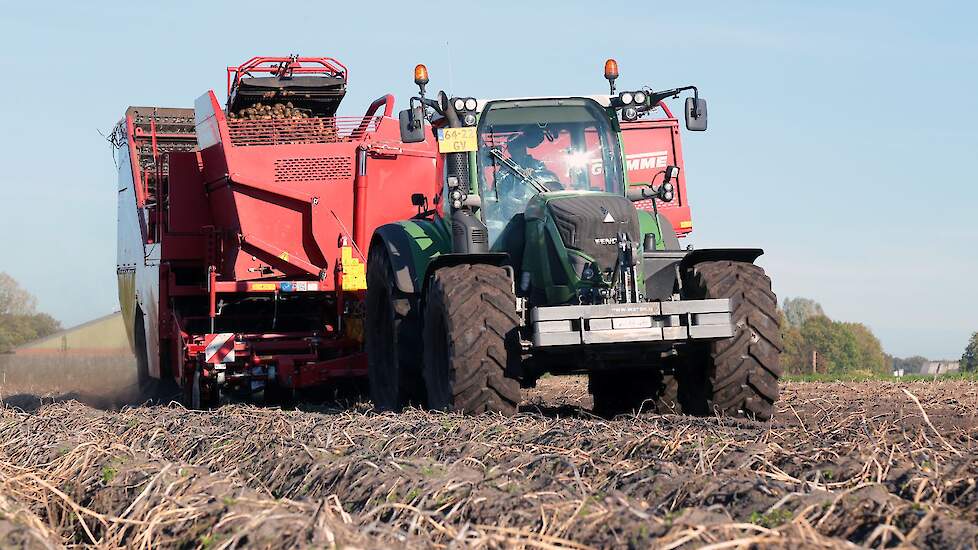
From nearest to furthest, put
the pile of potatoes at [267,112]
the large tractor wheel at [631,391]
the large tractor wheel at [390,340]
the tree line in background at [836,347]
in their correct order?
the large tractor wheel at [390,340] → the large tractor wheel at [631,391] → the pile of potatoes at [267,112] → the tree line in background at [836,347]

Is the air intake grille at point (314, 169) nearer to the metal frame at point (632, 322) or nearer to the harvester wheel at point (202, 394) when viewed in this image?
the harvester wheel at point (202, 394)

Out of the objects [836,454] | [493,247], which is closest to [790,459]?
[836,454]

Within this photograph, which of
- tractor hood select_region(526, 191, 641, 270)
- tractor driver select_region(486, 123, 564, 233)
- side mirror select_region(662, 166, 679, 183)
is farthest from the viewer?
tractor driver select_region(486, 123, 564, 233)

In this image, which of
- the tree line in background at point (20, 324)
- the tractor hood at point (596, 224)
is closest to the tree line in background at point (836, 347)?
the tree line in background at point (20, 324)

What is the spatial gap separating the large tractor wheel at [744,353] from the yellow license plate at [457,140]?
2.13 meters

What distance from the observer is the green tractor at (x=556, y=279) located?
8.69 metres

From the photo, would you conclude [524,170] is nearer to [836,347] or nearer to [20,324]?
[20,324]

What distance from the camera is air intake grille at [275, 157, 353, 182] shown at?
522 inches

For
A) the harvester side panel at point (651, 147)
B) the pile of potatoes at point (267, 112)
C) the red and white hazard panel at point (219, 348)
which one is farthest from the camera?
the pile of potatoes at point (267, 112)

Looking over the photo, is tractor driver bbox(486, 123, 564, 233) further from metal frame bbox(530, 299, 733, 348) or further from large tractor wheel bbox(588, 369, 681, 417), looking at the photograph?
large tractor wheel bbox(588, 369, 681, 417)

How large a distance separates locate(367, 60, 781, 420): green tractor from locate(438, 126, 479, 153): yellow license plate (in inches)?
0.4

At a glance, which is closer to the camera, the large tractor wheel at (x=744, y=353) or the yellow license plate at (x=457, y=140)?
the large tractor wheel at (x=744, y=353)

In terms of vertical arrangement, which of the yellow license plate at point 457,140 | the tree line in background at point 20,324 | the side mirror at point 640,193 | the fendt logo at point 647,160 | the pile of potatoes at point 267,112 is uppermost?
the pile of potatoes at point 267,112

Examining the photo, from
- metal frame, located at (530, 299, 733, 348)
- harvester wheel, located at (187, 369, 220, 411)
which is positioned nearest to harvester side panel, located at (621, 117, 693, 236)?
harvester wheel, located at (187, 369, 220, 411)
